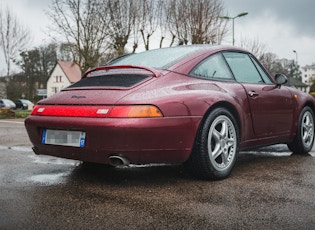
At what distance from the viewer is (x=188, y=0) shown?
23.7 m

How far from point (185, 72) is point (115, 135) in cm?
95

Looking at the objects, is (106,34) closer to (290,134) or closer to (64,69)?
(290,134)

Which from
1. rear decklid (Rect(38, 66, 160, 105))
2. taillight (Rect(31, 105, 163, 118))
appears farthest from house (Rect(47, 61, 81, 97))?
taillight (Rect(31, 105, 163, 118))

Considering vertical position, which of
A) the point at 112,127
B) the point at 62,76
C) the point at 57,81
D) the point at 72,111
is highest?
the point at 62,76

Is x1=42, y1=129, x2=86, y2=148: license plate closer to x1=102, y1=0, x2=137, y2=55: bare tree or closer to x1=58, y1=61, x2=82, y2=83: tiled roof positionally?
x1=102, y1=0, x2=137, y2=55: bare tree

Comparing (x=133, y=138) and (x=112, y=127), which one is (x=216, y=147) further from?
(x=112, y=127)

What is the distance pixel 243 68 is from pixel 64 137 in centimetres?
215

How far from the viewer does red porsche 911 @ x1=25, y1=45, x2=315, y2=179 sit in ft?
9.09

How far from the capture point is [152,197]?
8.78 feet

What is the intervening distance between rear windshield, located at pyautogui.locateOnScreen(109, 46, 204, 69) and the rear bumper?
688 mm

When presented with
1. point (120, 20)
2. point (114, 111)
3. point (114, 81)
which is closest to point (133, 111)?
point (114, 111)

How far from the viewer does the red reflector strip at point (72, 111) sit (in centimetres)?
281

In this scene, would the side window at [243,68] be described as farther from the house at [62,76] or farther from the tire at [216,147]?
the house at [62,76]

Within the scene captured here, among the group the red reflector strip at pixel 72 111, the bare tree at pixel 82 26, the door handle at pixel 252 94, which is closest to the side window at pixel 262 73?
the door handle at pixel 252 94
